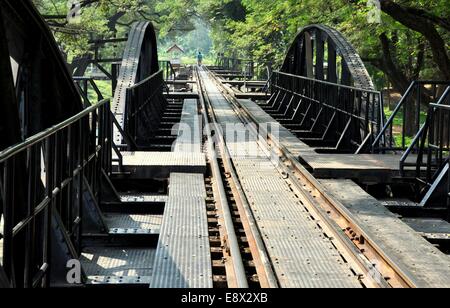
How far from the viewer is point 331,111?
1591cm

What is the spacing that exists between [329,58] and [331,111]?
2.01m

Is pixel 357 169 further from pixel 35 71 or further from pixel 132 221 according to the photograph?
pixel 35 71

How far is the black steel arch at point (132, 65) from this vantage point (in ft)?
39.6

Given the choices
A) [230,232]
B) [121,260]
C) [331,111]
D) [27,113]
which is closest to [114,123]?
[27,113]

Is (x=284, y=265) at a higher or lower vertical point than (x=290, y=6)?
lower

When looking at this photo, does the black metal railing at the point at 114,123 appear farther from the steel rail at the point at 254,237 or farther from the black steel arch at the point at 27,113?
the black steel arch at the point at 27,113

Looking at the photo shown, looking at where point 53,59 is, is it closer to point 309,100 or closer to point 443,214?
point 443,214

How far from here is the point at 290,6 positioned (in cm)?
2714

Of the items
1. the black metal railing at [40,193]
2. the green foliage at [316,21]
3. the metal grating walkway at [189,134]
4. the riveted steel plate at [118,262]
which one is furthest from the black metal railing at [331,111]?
the black metal railing at [40,193]

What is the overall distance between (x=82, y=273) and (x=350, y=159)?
5.81 m

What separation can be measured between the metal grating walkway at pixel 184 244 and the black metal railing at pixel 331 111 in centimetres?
477

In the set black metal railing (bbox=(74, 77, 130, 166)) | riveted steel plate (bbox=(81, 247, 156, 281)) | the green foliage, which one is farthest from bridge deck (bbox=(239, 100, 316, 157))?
riveted steel plate (bbox=(81, 247, 156, 281))
